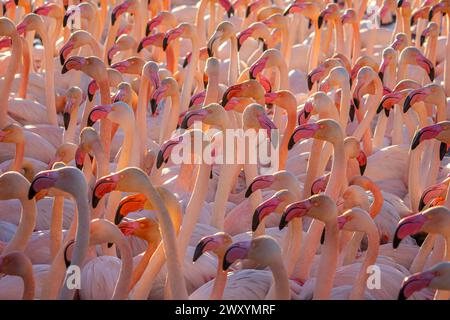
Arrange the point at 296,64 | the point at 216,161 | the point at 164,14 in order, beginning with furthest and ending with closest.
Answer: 1. the point at 296,64
2. the point at 164,14
3. the point at 216,161

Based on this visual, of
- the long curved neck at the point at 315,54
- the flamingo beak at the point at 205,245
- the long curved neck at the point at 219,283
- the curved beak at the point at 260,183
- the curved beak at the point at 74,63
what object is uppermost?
the curved beak at the point at 74,63

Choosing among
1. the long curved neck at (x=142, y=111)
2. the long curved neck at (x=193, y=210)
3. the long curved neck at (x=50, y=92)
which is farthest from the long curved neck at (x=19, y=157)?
the long curved neck at (x=50, y=92)

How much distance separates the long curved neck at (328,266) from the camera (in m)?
4.48

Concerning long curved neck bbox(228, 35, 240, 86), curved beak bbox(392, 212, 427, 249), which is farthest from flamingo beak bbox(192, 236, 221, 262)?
long curved neck bbox(228, 35, 240, 86)

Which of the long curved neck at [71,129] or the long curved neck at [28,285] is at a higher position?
the long curved neck at [71,129]

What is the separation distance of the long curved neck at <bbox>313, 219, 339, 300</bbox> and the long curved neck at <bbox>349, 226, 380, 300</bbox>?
0.43 ft

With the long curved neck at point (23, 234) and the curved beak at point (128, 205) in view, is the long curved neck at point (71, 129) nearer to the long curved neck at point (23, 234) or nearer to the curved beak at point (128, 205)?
the long curved neck at point (23, 234)

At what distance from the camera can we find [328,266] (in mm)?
4484

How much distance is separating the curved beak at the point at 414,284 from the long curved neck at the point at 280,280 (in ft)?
1.55

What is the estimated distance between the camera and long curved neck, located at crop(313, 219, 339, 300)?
448cm

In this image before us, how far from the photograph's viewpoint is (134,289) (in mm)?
4754

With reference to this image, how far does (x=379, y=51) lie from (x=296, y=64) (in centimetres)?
83
